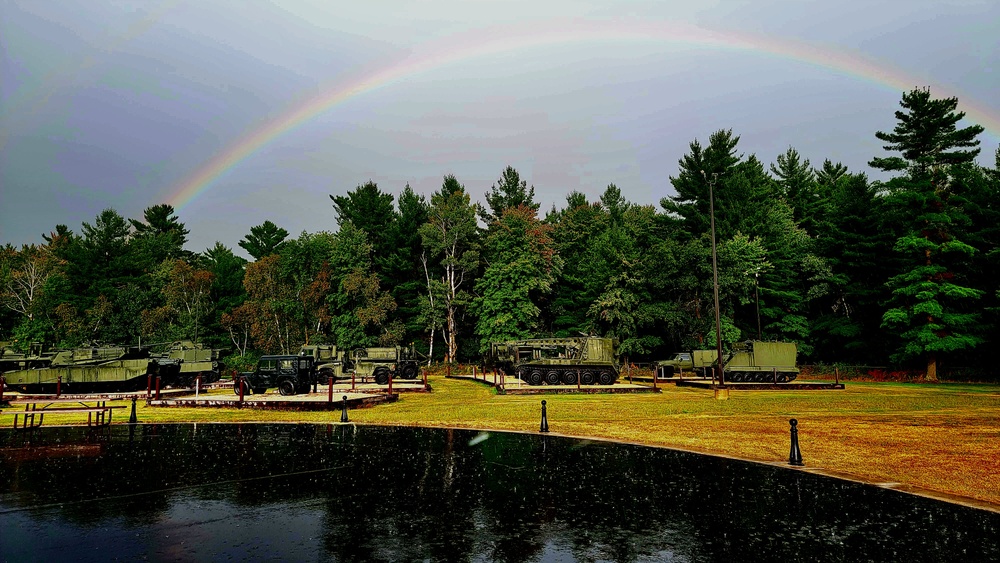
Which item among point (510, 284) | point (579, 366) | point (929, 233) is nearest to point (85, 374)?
point (579, 366)

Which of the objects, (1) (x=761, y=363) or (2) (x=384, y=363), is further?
(2) (x=384, y=363)

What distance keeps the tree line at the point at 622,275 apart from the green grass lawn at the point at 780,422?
51.7 ft

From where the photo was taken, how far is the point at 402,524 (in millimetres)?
7102

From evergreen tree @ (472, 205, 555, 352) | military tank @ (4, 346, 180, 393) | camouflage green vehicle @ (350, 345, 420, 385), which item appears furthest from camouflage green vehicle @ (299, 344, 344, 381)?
evergreen tree @ (472, 205, 555, 352)

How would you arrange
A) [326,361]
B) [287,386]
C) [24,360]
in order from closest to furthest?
1. [287,386]
2. [24,360]
3. [326,361]

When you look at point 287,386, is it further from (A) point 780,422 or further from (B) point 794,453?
(B) point 794,453

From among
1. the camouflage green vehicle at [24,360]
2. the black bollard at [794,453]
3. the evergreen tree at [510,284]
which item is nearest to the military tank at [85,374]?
the camouflage green vehicle at [24,360]

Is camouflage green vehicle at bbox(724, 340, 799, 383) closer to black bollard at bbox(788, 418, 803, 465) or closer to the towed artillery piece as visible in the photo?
the towed artillery piece

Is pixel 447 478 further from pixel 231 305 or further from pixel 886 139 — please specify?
pixel 231 305

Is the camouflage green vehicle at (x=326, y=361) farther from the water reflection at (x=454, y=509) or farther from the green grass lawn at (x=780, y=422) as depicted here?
the water reflection at (x=454, y=509)

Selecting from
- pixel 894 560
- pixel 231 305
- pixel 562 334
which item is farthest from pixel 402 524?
pixel 231 305

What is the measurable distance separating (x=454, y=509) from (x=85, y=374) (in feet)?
95.6

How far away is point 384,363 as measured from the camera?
36969mm

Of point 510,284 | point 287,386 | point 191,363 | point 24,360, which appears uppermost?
point 510,284
